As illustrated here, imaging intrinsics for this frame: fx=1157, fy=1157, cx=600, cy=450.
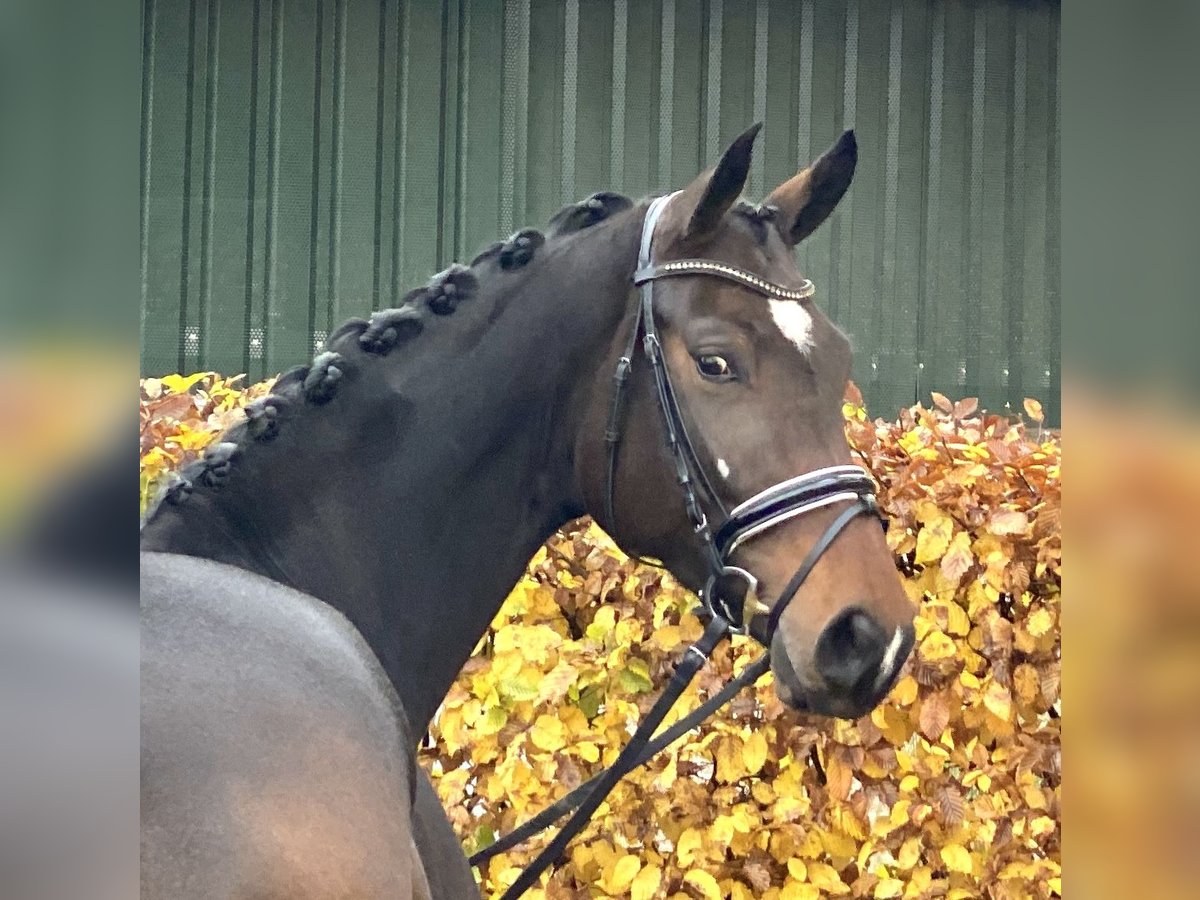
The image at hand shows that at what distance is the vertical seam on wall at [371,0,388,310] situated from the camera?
14.5 ft

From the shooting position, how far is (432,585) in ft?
5.36

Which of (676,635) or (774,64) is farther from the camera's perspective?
(774,64)

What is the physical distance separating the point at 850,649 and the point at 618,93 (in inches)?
124

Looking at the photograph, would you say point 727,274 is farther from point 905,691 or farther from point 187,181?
point 187,181

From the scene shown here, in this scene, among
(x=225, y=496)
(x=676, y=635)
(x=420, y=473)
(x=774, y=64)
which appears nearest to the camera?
(x=225, y=496)

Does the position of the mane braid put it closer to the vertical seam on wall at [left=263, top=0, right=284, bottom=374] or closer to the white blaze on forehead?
the white blaze on forehead

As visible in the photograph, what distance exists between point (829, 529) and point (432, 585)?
557mm

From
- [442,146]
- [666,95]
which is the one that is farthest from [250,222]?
[666,95]

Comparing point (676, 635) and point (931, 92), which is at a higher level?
point (931, 92)

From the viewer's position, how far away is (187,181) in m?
4.39

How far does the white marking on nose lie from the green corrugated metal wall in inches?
111
